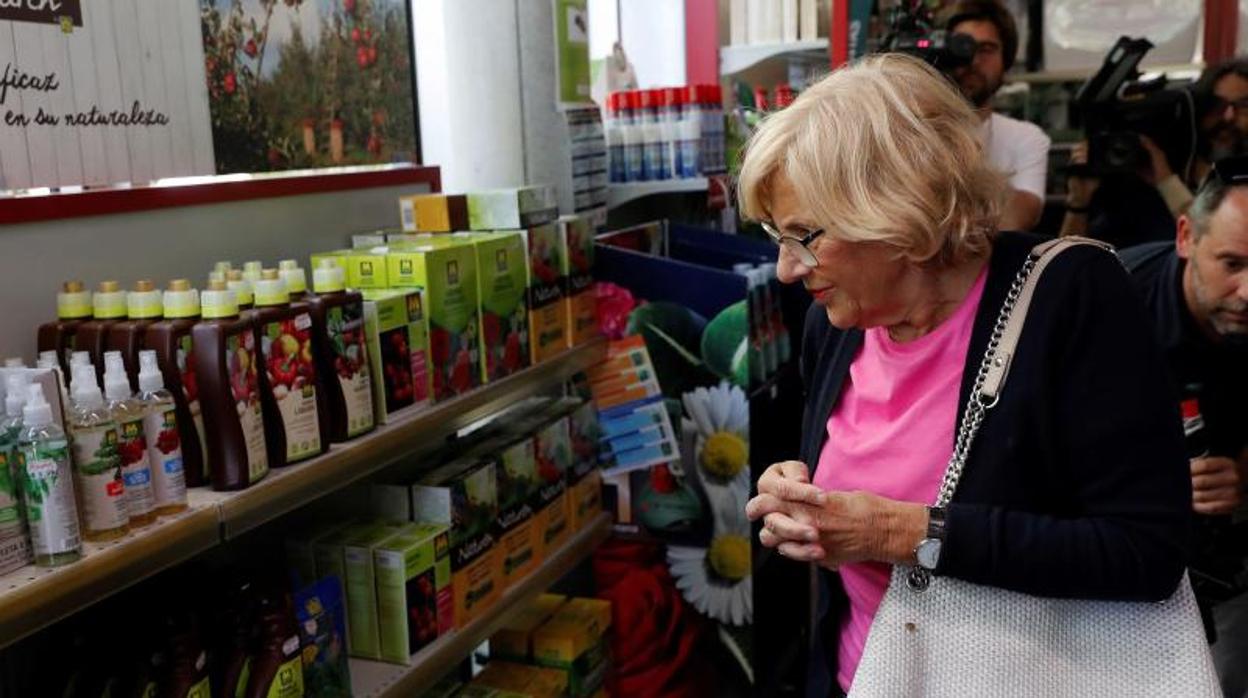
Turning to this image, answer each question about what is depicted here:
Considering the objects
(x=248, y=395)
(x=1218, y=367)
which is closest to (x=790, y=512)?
(x=248, y=395)

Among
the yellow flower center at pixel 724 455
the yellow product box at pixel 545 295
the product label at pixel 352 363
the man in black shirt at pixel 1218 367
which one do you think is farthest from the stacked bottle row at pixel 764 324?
the product label at pixel 352 363

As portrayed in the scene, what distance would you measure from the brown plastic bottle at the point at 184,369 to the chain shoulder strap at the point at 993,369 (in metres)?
1.05

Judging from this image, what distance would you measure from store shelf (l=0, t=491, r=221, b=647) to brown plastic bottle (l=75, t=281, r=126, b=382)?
262mm

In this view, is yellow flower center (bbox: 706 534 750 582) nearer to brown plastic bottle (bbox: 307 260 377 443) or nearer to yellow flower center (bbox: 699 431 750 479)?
yellow flower center (bbox: 699 431 750 479)

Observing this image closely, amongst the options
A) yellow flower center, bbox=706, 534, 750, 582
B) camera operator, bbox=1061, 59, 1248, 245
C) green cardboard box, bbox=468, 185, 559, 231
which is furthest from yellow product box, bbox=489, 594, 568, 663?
camera operator, bbox=1061, 59, 1248, 245

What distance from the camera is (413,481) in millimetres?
2381

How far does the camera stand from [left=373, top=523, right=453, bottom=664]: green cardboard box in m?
2.14

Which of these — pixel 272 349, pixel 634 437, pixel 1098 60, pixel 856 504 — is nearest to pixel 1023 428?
pixel 856 504

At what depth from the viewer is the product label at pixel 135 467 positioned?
4.89 feet

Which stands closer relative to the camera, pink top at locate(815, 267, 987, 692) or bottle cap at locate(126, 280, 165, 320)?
pink top at locate(815, 267, 987, 692)

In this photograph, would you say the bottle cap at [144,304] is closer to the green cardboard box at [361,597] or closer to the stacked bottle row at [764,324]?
the green cardboard box at [361,597]

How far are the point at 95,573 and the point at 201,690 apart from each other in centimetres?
38

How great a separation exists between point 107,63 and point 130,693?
1.09 metres

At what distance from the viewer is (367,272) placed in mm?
2254
